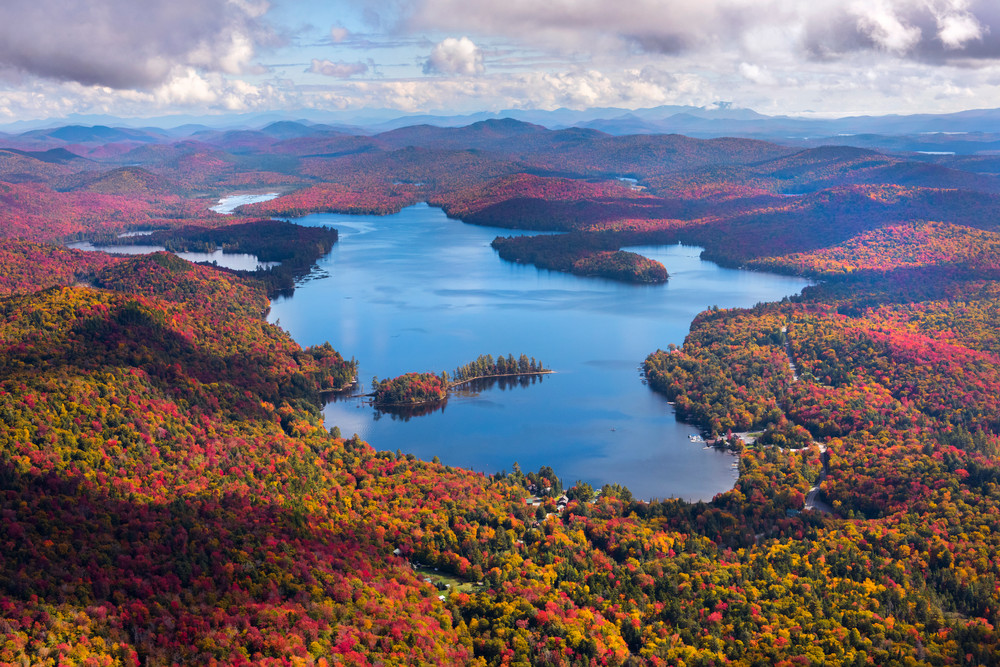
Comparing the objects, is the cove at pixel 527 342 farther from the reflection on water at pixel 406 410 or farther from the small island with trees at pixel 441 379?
the small island with trees at pixel 441 379

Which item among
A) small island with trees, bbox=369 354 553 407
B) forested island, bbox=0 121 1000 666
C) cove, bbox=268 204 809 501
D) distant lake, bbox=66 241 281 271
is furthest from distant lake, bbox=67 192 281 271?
small island with trees, bbox=369 354 553 407

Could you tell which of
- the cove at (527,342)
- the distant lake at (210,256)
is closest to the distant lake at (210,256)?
the distant lake at (210,256)

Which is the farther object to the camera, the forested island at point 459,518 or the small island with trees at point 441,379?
the small island with trees at point 441,379

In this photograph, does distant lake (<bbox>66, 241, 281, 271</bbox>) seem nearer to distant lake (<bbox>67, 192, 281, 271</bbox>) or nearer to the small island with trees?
distant lake (<bbox>67, 192, 281, 271</bbox>)

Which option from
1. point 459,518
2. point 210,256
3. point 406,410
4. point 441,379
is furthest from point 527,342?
point 210,256

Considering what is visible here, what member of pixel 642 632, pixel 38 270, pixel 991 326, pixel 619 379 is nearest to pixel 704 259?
pixel 991 326

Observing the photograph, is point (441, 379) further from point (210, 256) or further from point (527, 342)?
point (210, 256)
